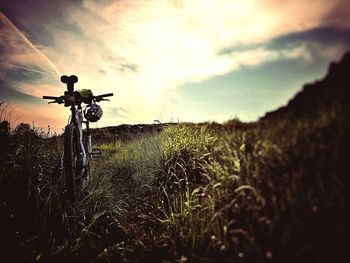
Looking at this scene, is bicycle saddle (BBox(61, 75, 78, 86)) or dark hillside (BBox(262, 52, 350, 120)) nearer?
dark hillside (BBox(262, 52, 350, 120))

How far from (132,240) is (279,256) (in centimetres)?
195

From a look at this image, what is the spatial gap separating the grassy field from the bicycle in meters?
0.21

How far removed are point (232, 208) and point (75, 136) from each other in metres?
2.76

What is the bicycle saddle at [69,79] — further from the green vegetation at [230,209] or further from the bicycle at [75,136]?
the green vegetation at [230,209]

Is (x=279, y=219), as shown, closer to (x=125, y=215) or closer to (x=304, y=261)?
(x=304, y=261)

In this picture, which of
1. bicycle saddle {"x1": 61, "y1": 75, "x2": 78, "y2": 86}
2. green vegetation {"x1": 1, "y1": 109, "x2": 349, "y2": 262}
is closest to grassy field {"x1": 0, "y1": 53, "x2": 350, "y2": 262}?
green vegetation {"x1": 1, "y1": 109, "x2": 349, "y2": 262}

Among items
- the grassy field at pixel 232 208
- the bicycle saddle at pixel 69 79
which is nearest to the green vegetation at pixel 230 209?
the grassy field at pixel 232 208

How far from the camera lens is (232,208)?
2.33 m

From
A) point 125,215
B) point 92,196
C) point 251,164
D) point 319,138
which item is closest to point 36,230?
point 92,196

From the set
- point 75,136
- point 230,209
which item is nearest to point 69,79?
point 75,136

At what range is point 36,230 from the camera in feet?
10.6

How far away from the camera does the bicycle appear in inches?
144

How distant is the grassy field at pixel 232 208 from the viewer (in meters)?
1.78

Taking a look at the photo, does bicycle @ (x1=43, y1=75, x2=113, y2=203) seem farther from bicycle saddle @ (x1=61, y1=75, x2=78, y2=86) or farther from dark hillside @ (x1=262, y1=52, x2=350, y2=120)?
dark hillside @ (x1=262, y1=52, x2=350, y2=120)
